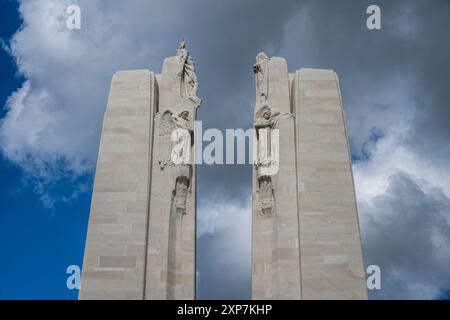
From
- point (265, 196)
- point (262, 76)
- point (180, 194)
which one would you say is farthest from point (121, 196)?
point (262, 76)

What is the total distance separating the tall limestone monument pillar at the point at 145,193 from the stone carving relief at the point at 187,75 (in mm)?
37

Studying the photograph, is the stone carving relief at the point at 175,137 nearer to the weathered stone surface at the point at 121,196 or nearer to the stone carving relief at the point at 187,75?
the weathered stone surface at the point at 121,196

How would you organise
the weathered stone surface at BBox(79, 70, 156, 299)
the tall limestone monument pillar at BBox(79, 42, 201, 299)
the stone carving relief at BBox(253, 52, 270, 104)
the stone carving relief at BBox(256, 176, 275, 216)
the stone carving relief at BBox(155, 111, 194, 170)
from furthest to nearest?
the stone carving relief at BBox(253, 52, 270, 104) → the stone carving relief at BBox(155, 111, 194, 170) → the stone carving relief at BBox(256, 176, 275, 216) → the tall limestone monument pillar at BBox(79, 42, 201, 299) → the weathered stone surface at BBox(79, 70, 156, 299)

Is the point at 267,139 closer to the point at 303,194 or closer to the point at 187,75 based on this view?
the point at 303,194

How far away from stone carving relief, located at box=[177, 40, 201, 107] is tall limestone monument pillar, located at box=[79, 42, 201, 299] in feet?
0.12

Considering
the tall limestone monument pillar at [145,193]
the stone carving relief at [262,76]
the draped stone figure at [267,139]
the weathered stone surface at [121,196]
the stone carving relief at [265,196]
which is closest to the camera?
the weathered stone surface at [121,196]

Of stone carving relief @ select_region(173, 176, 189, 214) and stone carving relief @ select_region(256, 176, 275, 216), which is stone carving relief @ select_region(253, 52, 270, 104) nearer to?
stone carving relief @ select_region(256, 176, 275, 216)

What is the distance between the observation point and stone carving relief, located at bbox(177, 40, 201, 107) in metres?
19.0

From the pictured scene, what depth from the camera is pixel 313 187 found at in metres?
17.0

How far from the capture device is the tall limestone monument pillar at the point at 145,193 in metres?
16.1

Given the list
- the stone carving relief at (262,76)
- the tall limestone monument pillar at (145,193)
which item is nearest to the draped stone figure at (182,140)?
the tall limestone monument pillar at (145,193)

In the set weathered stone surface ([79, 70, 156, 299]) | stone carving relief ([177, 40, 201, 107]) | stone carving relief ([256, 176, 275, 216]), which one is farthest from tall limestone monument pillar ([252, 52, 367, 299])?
weathered stone surface ([79, 70, 156, 299])

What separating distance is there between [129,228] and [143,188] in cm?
122
